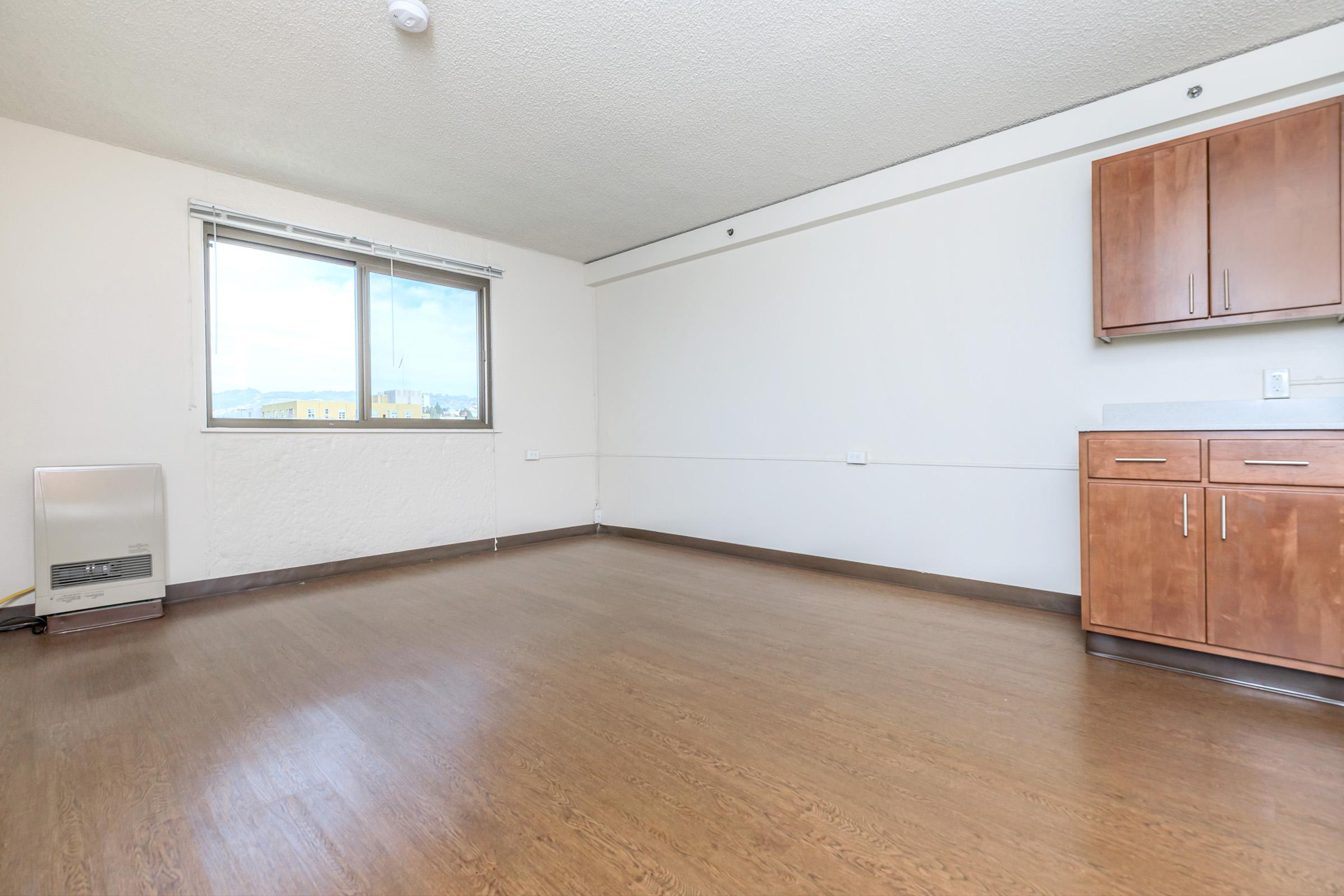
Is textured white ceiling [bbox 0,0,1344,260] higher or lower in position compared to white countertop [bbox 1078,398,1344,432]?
higher

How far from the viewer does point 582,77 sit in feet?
9.11

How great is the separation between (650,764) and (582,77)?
2953 millimetres

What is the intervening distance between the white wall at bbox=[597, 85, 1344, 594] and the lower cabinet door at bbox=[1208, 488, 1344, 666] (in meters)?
0.78

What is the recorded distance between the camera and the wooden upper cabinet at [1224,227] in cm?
232

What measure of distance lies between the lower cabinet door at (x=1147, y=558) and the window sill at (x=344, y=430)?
4411 mm

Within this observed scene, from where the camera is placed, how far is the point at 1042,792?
1563mm

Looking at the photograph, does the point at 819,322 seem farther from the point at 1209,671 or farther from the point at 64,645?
the point at 64,645

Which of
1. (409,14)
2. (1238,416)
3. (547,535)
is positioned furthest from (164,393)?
(1238,416)

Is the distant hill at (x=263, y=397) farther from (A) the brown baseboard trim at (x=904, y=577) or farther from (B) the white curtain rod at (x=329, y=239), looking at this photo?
(A) the brown baseboard trim at (x=904, y=577)

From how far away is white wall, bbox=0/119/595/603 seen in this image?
314 cm

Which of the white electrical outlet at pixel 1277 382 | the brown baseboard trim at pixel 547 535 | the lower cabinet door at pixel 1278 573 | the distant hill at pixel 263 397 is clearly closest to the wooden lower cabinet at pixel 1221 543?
A: the lower cabinet door at pixel 1278 573

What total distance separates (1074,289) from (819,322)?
1565mm

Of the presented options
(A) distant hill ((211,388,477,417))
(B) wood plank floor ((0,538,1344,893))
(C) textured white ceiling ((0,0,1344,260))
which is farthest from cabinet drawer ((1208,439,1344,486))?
(A) distant hill ((211,388,477,417))

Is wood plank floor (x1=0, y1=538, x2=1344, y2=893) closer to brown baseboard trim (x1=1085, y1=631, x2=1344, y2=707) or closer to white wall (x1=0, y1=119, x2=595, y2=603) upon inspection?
brown baseboard trim (x1=1085, y1=631, x2=1344, y2=707)
